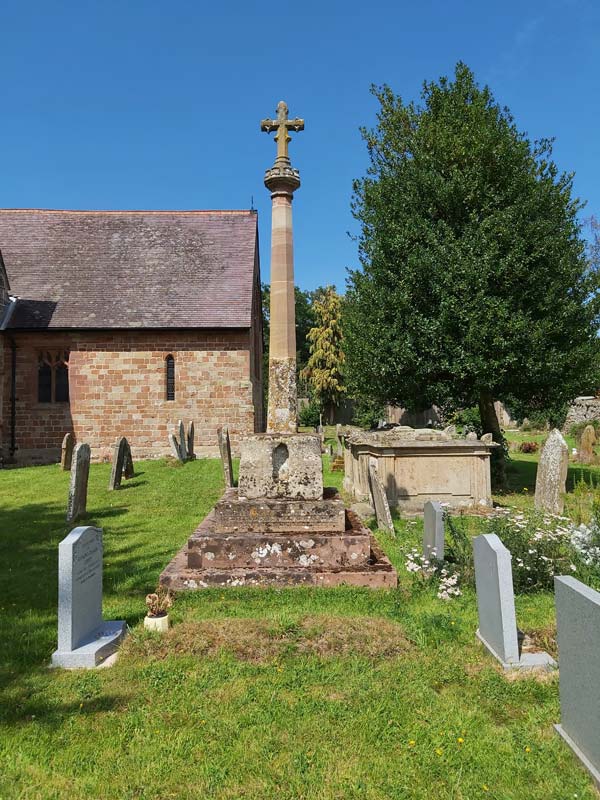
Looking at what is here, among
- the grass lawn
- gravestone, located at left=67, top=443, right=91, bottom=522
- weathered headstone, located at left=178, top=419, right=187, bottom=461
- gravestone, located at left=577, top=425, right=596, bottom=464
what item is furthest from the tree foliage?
the grass lawn

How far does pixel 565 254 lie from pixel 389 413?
23368 millimetres

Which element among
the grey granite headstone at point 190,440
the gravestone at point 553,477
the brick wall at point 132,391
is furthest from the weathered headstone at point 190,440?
the gravestone at point 553,477

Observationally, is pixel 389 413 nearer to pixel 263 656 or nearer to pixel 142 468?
pixel 142 468

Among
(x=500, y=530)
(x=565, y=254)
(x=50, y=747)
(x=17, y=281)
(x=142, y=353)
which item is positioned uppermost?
(x=17, y=281)

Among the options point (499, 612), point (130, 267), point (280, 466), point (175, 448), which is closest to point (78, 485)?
point (280, 466)

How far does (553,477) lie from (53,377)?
695 inches

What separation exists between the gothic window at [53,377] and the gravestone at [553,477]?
16.9 metres

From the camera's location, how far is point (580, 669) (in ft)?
9.39

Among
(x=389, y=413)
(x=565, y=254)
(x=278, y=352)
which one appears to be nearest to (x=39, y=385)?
(x=278, y=352)

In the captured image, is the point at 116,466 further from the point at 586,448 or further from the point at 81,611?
the point at 586,448

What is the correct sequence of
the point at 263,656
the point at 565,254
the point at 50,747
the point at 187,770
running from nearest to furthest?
the point at 187,770, the point at 50,747, the point at 263,656, the point at 565,254

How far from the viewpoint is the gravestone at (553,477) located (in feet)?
30.9

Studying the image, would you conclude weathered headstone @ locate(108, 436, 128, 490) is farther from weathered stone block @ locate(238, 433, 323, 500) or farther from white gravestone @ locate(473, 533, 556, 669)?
white gravestone @ locate(473, 533, 556, 669)

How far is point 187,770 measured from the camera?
9.48 ft
